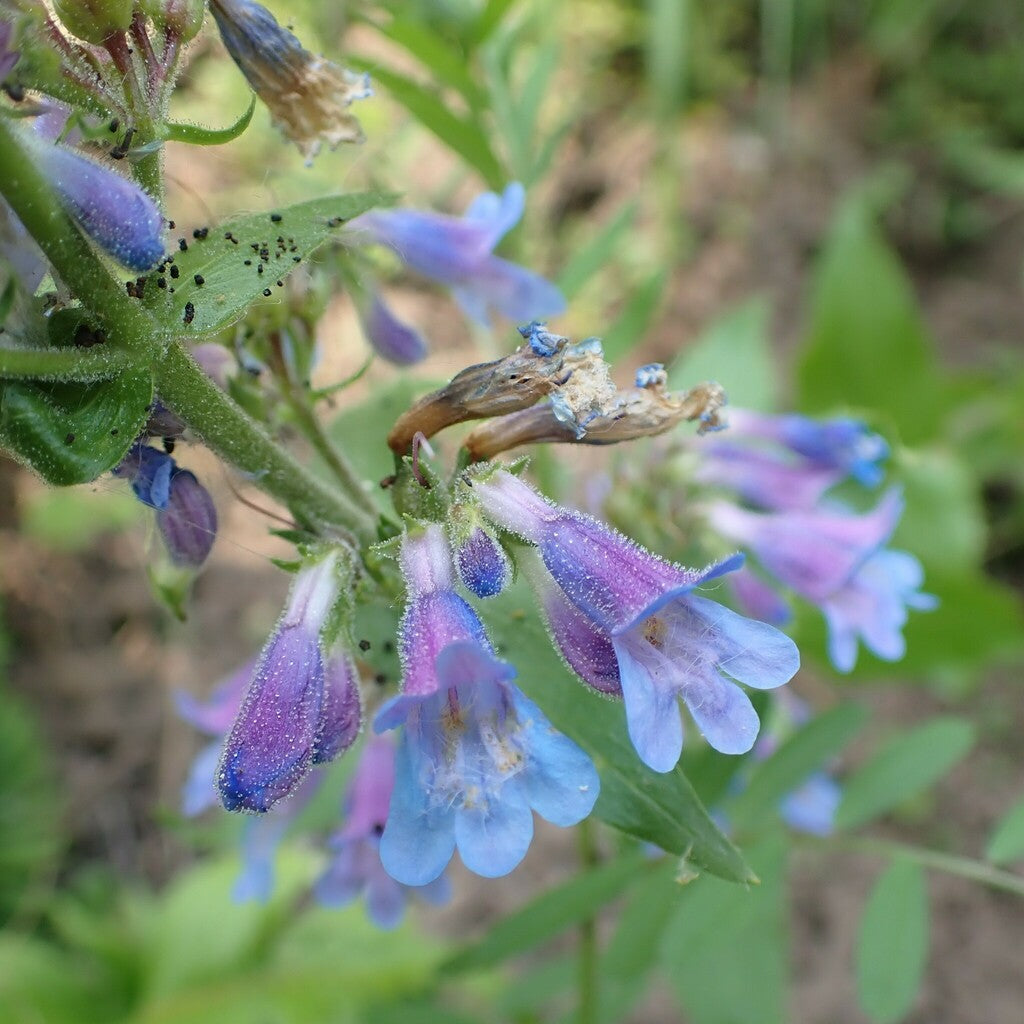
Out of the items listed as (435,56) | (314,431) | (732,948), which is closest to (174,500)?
(314,431)

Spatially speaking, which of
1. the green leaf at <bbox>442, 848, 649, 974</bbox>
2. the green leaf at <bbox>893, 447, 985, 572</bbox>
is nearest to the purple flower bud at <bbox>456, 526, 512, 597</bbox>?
the green leaf at <bbox>442, 848, 649, 974</bbox>

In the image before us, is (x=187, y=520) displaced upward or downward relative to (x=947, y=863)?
upward

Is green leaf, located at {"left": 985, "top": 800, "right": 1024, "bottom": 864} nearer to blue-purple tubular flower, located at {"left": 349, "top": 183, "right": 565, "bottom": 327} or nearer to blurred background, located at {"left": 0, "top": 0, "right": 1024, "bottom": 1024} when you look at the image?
blurred background, located at {"left": 0, "top": 0, "right": 1024, "bottom": 1024}

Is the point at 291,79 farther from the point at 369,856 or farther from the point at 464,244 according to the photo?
the point at 369,856

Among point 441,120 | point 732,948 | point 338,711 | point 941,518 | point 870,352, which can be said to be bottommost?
point 941,518

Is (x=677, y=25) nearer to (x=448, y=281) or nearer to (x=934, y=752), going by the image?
(x=448, y=281)

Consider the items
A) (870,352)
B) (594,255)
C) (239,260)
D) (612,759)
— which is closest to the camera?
(239,260)

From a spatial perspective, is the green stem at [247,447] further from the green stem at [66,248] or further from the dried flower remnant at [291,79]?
the dried flower remnant at [291,79]
